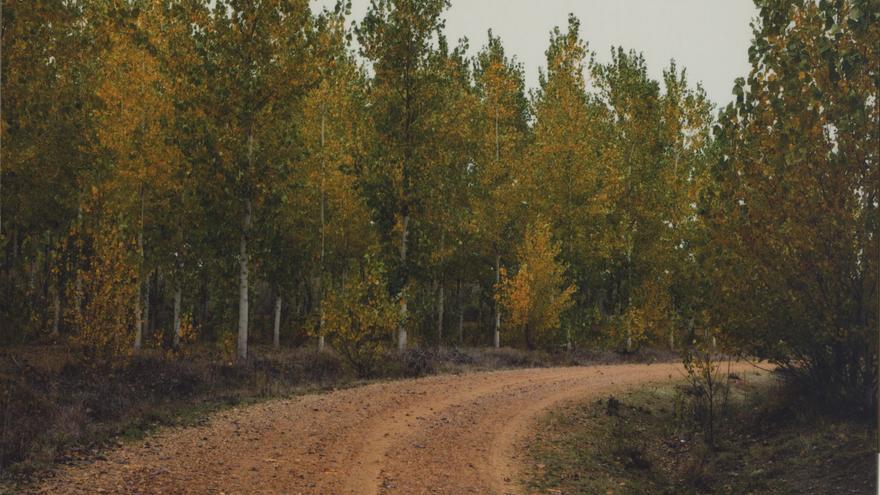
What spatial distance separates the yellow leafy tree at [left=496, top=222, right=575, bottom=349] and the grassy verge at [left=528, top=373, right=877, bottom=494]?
11.4m

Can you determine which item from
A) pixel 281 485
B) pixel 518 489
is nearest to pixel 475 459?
pixel 518 489

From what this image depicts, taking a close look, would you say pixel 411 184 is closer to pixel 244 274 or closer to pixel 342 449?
pixel 244 274

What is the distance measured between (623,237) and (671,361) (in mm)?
6309

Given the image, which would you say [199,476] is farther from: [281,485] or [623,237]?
[623,237]

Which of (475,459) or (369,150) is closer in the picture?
(475,459)

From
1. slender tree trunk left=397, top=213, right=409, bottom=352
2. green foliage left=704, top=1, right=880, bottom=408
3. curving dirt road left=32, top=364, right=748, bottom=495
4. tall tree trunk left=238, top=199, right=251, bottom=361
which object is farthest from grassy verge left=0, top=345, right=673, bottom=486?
green foliage left=704, top=1, right=880, bottom=408

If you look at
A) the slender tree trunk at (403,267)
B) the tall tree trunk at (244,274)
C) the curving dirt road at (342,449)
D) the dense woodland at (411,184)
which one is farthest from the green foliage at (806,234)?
the tall tree trunk at (244,274)

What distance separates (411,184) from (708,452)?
1378 centimetres

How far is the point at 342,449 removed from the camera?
10.8 m

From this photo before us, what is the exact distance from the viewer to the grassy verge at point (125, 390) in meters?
10.4

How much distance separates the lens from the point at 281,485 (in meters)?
8.82

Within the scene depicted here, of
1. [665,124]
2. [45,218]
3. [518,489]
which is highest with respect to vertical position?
[665,124]

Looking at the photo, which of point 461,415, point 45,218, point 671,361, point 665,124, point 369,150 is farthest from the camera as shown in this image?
point 665,124

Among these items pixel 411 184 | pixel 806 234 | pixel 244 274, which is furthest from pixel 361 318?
pixel 806 234
